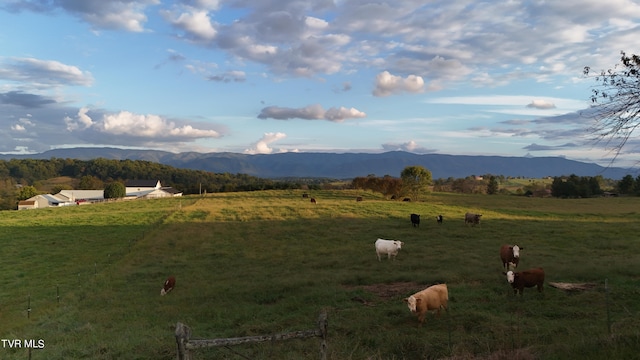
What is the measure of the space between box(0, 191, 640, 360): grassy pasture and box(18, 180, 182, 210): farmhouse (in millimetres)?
62961

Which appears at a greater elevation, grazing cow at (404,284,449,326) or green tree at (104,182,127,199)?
grazing cow at (404,284,449,326)

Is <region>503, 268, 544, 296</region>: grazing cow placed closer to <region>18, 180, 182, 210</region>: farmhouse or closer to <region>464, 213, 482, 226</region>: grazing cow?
<region>464, 213, 482, 226</region>: grazing cow

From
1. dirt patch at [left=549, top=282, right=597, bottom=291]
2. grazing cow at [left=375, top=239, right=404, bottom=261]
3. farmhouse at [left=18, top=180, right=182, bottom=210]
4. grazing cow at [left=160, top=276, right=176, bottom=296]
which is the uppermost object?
dirt patch at [left=549, top=282, right=597, bottom=291]

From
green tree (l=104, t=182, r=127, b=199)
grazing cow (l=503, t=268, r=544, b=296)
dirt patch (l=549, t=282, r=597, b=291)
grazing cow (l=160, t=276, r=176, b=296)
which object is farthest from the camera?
green tree (l=104, t=182, r=127, b=199)

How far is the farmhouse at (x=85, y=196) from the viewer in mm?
102544

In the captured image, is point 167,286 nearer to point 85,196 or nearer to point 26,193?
point 26,193

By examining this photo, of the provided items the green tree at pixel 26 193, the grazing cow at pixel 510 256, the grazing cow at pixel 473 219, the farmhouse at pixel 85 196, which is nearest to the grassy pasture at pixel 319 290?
the grazing cow at pixel 510 256

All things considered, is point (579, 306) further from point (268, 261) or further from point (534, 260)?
point (268, 261)

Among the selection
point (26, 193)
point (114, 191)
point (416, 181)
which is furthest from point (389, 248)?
point (26, 193)

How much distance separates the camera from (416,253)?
2638 cm

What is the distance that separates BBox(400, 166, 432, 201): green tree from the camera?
74000 mm

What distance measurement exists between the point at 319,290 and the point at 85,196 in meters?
134

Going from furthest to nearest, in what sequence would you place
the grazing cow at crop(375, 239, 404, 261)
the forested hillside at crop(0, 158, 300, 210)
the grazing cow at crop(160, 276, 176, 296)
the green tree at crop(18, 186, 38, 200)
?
1. the forested hillside at crop(0, 158, 300, 210)
2. the green tree at crop(18, 186, 38, 200)
3. the grazing cow at crop(375, 239, 404, 261)
4. the grazing cow at crop(160, 276, 176, 296)

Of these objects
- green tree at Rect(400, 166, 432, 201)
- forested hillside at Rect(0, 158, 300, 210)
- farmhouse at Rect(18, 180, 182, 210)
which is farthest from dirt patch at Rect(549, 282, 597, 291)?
forested hillside at Rect(0, 158, 300, 210)
